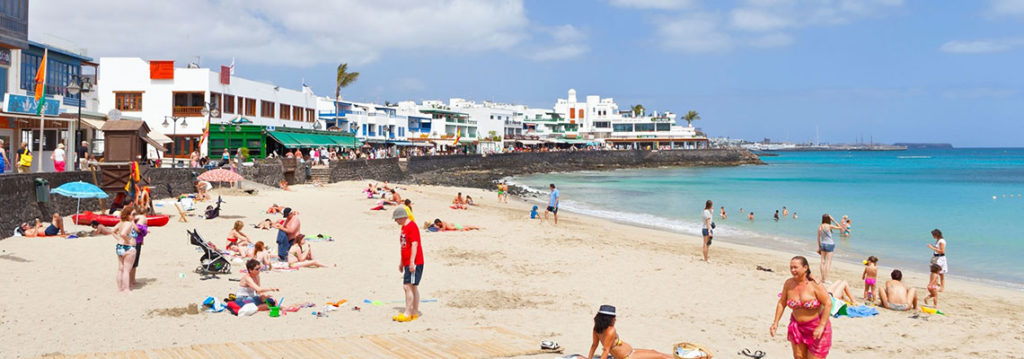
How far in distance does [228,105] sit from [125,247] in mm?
31507

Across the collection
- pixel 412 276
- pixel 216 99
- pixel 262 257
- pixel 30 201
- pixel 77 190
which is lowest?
pixel 262 257

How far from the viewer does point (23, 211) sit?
15.8 meters

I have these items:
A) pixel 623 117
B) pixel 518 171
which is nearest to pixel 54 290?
pixel 518 171

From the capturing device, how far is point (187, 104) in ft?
123

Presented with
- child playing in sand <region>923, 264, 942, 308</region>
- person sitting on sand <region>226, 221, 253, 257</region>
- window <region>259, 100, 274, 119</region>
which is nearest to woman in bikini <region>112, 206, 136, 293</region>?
person sitting on sand <region>226, 221, 253, 257</region>

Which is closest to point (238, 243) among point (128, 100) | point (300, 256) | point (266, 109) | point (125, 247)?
point (300, 256)

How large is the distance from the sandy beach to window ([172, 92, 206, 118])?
70.7ft

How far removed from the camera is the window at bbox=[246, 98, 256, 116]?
136ft

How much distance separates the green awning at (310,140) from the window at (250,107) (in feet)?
5.52

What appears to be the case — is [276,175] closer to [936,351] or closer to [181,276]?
[181,276]

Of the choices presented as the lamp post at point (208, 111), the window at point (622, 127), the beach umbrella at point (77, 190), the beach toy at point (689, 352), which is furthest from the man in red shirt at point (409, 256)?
the window at point (622, 127)

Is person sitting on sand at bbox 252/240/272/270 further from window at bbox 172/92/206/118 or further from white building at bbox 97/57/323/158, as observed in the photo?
window at bbox 172/92/206/118

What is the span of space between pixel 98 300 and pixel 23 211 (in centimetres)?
837

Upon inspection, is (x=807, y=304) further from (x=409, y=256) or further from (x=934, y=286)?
(x=934, y=286)
